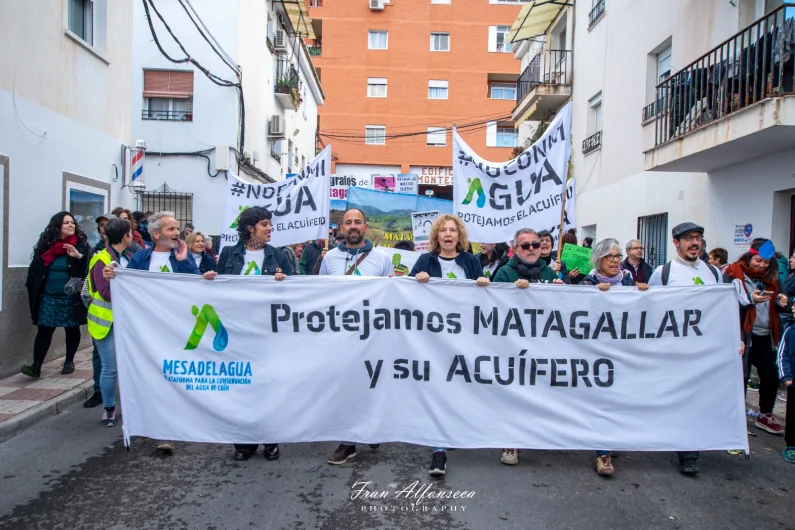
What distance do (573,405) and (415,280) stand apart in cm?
145

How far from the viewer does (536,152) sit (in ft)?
22.4

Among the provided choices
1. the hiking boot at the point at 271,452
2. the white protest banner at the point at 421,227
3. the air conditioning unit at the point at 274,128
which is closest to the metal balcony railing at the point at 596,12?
the white protest banner at the point at 421,227

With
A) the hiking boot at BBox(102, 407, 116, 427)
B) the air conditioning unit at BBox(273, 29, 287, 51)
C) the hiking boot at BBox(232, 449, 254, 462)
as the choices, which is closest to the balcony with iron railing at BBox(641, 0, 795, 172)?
the hiking boot at BBox(232, 449, 254, 462)

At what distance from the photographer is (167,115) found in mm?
17156

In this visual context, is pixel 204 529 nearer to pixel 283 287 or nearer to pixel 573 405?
pixel 283 287

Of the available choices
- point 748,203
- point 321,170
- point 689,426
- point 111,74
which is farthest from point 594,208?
point 689,426

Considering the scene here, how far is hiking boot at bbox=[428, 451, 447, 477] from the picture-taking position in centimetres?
454

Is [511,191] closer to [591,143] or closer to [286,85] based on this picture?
[591,143]

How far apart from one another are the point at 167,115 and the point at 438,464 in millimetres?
15111

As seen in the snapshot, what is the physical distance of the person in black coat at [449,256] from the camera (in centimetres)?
499

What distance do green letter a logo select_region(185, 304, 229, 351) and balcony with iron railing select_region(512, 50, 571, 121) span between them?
16.4 metres

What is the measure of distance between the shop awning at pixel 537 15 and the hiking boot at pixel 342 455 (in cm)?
1659

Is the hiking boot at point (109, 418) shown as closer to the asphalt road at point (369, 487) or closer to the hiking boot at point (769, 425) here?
the asphalt road at point (369, 487)

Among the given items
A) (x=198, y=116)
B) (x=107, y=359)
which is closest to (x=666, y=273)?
(x=107, y=359)
